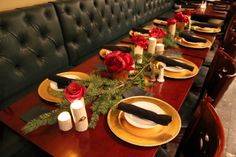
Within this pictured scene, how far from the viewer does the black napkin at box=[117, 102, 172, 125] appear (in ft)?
2.44

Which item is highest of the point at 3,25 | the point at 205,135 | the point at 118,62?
the point at 3,25

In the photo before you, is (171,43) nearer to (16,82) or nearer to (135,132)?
(135,132)

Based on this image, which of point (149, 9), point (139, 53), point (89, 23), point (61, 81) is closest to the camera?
point (61, 81)

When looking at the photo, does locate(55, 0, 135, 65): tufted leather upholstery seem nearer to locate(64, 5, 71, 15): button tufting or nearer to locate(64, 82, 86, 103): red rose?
locate(64, 5, 71, 15): button tufting

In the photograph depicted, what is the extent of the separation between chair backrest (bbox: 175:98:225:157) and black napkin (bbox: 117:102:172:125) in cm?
15

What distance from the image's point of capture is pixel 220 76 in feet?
3.64

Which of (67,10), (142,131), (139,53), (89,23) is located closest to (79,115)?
(142,131)

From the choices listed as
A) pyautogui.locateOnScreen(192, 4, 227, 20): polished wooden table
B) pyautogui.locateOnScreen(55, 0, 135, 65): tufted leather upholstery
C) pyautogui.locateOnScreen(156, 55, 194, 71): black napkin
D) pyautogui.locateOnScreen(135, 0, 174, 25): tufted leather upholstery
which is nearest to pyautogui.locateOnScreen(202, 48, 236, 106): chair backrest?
pyautogui.locateOnScreen(156, 55, 194, 71): black napkin

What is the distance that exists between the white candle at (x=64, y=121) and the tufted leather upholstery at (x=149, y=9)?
2.40 meters

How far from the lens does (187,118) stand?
1276 millimetres

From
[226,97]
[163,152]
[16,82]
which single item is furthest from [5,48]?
[226,97]

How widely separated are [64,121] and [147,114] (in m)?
0.33

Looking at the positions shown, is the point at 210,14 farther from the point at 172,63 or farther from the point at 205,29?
the point at 172,63

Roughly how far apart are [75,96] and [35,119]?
20 centimetres
